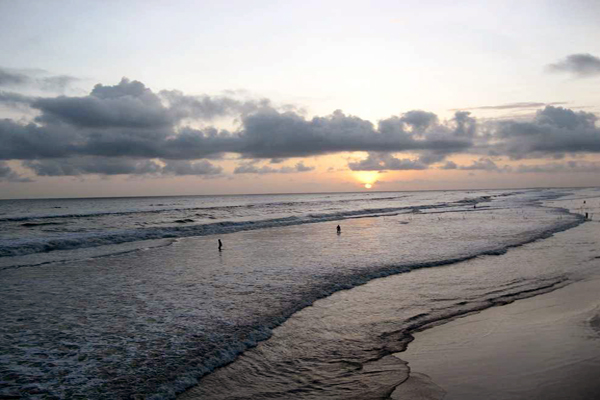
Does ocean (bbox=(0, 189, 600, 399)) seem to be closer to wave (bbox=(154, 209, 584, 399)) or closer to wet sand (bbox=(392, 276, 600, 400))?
wave (bbox=(154, 209, 584, 399))

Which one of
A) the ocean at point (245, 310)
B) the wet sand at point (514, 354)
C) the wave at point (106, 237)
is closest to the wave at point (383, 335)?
the ocean at point (245, 310)

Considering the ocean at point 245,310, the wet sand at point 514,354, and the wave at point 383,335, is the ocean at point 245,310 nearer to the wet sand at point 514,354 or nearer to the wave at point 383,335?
the wave at point 383,335

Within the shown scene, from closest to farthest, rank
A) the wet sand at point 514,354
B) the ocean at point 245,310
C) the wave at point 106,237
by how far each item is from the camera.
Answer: the wet sand at point 514,354, the ocean at point 245,310, the wave at point 106,237

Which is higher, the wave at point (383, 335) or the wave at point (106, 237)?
the wave at point (106, 237)

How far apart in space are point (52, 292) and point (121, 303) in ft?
11.9

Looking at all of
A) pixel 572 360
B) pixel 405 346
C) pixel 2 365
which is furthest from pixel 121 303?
pixel 572 360

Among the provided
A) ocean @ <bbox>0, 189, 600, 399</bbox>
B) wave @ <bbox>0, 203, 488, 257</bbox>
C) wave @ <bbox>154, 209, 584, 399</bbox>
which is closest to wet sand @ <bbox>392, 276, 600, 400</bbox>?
wave @ <bbox>154, 209, 584, 399</bbox>

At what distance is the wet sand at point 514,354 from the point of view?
6.93 m

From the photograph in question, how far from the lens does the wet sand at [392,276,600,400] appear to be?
22.7 feet

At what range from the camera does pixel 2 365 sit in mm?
8266

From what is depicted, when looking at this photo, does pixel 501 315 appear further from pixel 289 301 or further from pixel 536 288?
pixel 289 301

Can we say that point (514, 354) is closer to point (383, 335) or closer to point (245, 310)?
point (383, 335)

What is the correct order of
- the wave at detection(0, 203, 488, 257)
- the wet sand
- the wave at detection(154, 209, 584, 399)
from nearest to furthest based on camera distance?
1. the wet sand
2. the wave at detection(154, 209, 584, 399)
3. the wave at detection(0, 203, 488, 257)

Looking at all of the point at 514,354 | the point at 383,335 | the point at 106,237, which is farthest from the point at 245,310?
the point at 106,237
